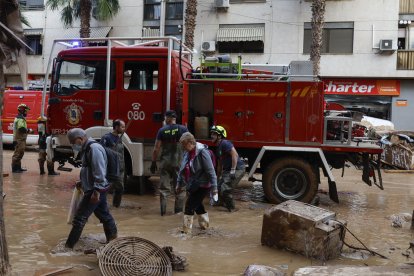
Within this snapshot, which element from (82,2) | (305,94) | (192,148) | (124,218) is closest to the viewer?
(192,148)

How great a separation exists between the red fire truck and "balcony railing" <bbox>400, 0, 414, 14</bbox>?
17.3m

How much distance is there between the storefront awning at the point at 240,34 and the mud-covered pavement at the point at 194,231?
15636 mm

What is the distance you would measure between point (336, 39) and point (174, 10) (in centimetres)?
915

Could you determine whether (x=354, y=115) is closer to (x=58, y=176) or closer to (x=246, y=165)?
(x=246, y=165)

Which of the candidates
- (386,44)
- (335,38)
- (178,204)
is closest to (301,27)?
(335,38)

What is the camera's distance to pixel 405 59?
24.2 meters

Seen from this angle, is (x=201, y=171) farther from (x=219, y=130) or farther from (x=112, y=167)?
(x=219, y=130)

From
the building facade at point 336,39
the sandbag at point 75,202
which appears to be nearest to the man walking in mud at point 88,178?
the sandbag at point 75,202

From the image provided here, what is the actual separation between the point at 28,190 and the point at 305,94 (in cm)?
606

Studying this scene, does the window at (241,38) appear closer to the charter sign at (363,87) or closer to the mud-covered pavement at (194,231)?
the charter sign at (363,87)

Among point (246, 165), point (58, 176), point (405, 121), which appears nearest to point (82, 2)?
point (58, 176)

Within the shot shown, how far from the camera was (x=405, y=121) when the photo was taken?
24.3 m

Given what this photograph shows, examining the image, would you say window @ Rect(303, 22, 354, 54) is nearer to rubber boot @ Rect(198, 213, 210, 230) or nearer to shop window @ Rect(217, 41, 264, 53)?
shop window @ Rect(217, 41, 264, 53)

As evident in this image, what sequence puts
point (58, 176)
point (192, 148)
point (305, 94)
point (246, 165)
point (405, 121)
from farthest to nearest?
1. point (405, 121)
2. point (58, 176)
3. point (246, 165)
4. point (305, 94)
5. point (192, 148)
